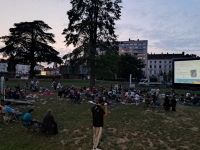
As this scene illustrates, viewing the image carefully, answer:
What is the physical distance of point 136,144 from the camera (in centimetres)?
924

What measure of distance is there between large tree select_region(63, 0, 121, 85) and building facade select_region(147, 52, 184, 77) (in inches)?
3386

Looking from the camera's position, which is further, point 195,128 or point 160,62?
point 160,62

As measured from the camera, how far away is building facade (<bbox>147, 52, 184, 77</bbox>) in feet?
366

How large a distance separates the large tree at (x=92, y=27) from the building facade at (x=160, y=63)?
282 ft

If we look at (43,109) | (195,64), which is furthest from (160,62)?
(43,109)

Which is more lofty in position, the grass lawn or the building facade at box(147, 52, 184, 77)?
the building facade at box(147, 52, 184, 77)

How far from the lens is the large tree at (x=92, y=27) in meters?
30.1

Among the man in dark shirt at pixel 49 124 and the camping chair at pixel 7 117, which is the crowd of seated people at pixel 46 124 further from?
the camping chair at pixel 7 117

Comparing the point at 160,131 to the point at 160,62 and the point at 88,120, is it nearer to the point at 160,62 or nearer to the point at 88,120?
the point at 88,120

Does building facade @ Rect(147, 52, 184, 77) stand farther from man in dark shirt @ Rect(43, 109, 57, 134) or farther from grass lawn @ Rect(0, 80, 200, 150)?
man in dark shirt @ Rect(43, 109, 57, 134)

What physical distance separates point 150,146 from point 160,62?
4309 inches

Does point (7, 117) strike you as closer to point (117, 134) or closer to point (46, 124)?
point (46, 124)

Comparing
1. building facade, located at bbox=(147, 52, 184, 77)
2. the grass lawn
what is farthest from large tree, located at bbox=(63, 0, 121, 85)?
building facade, located at bbox=(147, 52, 184, 77)

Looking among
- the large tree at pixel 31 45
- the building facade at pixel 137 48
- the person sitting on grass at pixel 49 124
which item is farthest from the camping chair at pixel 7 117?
the building facade at pixel 137 48
